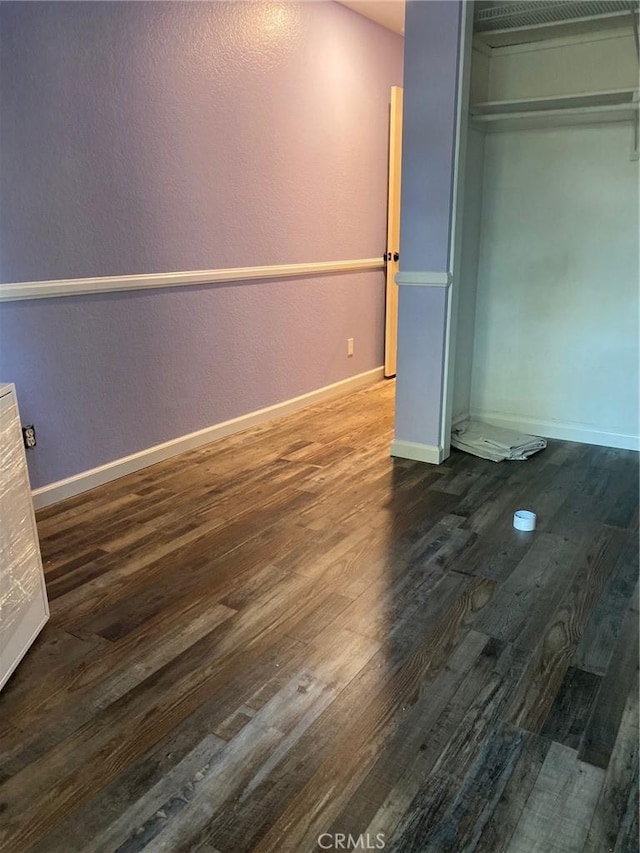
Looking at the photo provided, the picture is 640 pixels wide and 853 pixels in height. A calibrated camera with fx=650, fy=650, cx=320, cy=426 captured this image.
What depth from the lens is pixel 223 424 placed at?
3807 mm

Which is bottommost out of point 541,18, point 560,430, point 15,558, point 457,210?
point 560,430

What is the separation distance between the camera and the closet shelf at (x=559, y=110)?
3.04 meters

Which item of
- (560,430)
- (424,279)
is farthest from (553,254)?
(560,430)

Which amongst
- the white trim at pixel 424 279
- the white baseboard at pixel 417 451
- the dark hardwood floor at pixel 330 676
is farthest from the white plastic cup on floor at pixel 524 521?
the white trim at pixel 424 279

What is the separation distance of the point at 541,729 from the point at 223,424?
2600mm

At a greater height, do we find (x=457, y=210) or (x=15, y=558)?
(x=457, y=210)

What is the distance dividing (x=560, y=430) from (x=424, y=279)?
1.26m

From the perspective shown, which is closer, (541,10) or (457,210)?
(541,10)

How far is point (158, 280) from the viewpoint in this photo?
3.22 m

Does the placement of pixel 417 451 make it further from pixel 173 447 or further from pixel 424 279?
pixel 173 447

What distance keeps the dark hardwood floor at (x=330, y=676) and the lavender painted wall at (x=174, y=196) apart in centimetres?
63

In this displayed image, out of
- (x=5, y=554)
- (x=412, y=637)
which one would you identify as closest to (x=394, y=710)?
(x=412, y=637)

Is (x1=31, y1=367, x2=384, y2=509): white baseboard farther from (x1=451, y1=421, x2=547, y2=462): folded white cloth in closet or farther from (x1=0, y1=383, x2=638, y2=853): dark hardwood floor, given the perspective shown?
(x1=451, y1=421, x2=547, y2=462): folded white cloth in closet

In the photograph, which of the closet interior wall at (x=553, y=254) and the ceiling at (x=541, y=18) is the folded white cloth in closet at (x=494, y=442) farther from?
the ceiling at (x=541, y=18)
